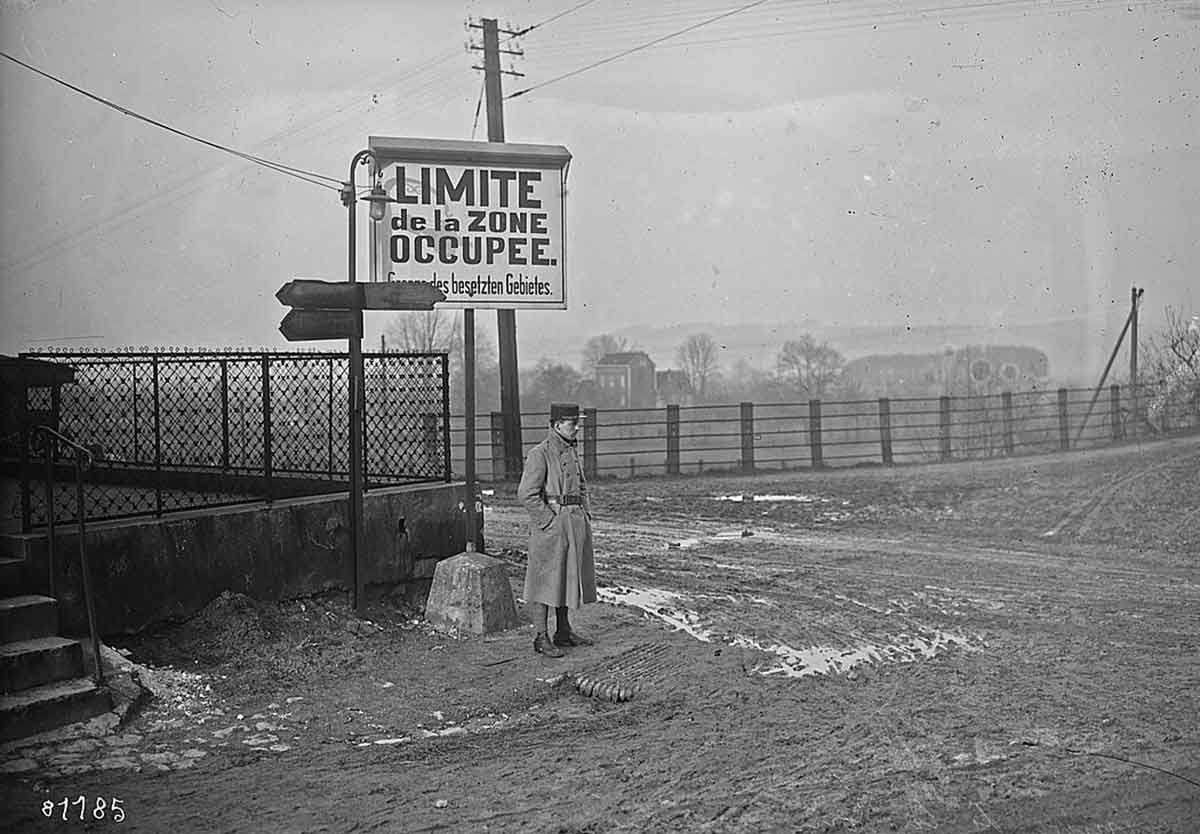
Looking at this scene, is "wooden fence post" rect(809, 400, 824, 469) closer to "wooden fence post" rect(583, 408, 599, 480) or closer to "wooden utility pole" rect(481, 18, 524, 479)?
"wooden fence post" rect(583, 408, 599, 480)

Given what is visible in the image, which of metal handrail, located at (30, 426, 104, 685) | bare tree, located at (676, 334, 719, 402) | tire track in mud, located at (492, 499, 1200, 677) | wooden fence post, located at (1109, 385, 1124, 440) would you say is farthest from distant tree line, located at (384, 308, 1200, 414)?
metal handrail, located at (30, 426, 104, 685)

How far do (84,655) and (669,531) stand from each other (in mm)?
8705

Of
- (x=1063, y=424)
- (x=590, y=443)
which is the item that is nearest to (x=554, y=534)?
(x=590, y=443)

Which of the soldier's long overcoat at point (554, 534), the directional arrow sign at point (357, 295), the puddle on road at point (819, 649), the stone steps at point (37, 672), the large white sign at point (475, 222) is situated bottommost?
the puddle on road at point (819, 649)

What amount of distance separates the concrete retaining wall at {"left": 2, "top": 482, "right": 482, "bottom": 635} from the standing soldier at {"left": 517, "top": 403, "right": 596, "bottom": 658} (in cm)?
189

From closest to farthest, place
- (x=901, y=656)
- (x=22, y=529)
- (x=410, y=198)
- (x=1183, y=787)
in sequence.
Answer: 1. (x=1183, y=787)
2. (x=22, y=529)
3. (x=901, y=656)
4. (x=410, y=198)

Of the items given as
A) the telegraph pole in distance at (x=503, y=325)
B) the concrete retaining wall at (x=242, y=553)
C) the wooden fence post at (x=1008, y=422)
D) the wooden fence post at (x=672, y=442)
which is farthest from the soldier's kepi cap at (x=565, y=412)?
the wooden fence post at (x=1008, y=422)

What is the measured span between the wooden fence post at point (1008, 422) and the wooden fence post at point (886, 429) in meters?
2.07

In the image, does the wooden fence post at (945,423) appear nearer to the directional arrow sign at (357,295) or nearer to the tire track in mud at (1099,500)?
the tire track in mud at (1099,500)

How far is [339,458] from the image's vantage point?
1038 cm

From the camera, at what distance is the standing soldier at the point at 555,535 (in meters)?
8.20

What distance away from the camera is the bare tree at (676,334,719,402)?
2497cm

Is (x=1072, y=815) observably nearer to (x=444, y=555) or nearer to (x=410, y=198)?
(x=444, y=555)

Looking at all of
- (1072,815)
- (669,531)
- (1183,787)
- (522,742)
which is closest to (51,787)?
(522,742)
